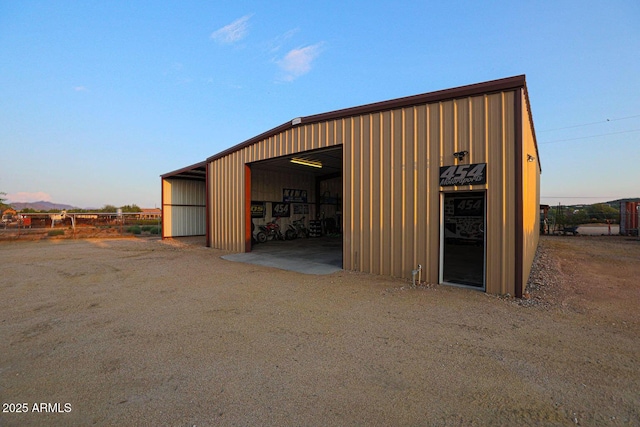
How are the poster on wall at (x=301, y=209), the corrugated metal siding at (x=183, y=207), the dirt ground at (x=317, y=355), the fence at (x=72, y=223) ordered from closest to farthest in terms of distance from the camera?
the dirt ground at (x=317, y=355) < the corrugated metal siding at (x=183, y=207) < the poster on wall at (x=301, y=209) < the fence at (x=72, y=223)

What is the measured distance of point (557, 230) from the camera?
2330cm

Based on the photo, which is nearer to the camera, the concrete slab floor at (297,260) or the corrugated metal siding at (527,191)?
the corrugated metal siding at (527,191)

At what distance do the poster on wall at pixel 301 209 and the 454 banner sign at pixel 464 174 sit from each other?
13.4 meters

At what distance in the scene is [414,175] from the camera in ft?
22.8

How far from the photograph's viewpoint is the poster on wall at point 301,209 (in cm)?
1923

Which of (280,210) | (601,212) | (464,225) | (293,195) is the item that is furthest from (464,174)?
(601,212)

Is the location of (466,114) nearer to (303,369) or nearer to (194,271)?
(303,369)

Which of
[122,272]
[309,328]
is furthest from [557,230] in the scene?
[122,272]

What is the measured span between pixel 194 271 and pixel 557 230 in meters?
26.3

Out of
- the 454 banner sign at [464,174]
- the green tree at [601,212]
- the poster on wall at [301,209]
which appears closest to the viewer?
the 454 banner sign at [464,174]

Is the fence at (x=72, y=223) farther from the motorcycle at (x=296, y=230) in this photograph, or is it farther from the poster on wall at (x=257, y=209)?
the motorcycle at (x=296, y=230)

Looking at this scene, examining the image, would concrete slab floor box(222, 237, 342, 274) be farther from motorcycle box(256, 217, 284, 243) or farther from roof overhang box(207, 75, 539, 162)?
motorcycle box(256, 217, 284, 243)

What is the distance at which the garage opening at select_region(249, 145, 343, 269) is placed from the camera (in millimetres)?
16328

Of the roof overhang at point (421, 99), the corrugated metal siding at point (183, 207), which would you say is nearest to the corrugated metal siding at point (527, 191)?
the roof overhang at point (421, 99)
